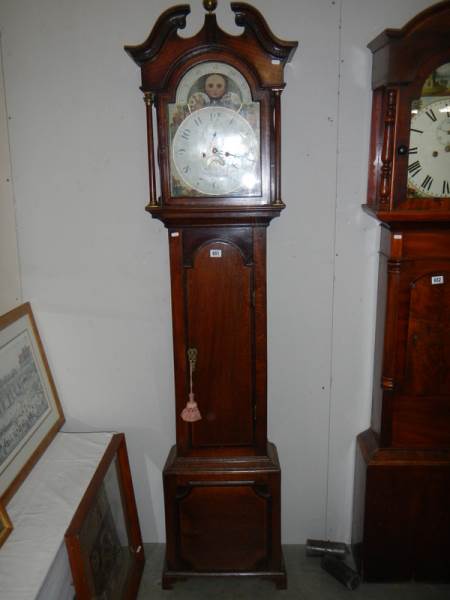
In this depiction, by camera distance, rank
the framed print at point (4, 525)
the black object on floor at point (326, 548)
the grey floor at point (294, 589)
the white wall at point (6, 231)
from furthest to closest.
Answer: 1. the black object on floor at point (326, 548)
2. the grey floor at point (294, 589)
3. the white wall at point (6, 231)
4. the framed print at point (4, 525)

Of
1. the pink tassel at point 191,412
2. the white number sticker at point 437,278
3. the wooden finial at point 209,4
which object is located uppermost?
the wooden finial at point 209,4

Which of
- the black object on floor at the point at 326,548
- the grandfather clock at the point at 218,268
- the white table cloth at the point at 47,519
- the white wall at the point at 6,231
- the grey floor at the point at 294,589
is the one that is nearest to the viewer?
the white table cloth at the point at 47,519

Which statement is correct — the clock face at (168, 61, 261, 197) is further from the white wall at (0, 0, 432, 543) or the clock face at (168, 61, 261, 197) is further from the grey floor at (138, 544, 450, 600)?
the grey floor at (138, 544, 450, 600)

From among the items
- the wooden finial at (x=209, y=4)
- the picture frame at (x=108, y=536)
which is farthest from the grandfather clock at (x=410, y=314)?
the picture frame at (x=108, y=536)

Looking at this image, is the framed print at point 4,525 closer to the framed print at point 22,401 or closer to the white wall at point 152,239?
the framed print at point 22,401

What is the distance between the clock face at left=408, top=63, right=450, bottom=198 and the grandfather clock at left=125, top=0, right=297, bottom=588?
491 mm

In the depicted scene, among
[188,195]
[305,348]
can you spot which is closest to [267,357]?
[305,348]

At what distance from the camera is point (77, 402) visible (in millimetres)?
2488

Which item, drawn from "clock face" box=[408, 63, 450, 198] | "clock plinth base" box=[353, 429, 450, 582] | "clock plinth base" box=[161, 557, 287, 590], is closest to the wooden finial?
"clock face" box=[408, 63, 450, 198]

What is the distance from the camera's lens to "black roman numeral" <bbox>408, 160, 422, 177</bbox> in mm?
1977

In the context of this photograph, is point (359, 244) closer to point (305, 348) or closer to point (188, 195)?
point (305, 348)

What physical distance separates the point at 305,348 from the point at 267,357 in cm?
19

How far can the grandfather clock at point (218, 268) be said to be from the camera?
1.90 m

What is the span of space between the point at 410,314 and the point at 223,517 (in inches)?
44.8
